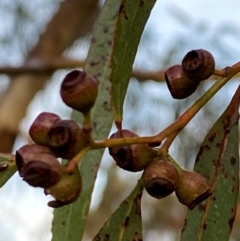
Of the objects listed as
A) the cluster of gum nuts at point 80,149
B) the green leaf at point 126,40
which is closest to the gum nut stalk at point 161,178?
the cluster of gum nuts at point 80,149

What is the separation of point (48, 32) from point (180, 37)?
636 mm

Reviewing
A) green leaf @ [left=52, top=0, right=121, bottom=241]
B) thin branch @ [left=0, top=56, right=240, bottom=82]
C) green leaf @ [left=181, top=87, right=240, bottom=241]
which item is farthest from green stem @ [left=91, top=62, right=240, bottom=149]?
thin branch @ [left=0, top=56, right=240, bottom=82]

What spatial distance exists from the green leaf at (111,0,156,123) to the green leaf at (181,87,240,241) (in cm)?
14

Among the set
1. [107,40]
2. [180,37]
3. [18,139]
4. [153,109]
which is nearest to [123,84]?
[107,40]

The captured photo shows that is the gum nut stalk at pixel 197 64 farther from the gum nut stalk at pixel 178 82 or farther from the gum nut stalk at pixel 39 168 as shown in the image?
the gum nut stalk at pixel 39 168

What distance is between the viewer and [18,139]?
7.31 ft

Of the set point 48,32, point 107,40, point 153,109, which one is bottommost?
point 107,40

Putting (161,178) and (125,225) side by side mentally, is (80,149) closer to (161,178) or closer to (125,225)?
(161,178)

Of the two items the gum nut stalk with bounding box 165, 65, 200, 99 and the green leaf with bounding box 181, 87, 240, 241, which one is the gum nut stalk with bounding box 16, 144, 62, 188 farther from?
the green leaf with bounding box 181, 87, 240, 241

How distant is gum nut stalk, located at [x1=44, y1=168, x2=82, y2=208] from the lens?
488 mm

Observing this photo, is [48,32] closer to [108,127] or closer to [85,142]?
[108,127]

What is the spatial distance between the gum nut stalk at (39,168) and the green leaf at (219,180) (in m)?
0.31

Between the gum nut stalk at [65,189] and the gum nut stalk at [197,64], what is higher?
the gum nut stalk at [197,64]

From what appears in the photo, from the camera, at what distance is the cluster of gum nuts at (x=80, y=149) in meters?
0.49
